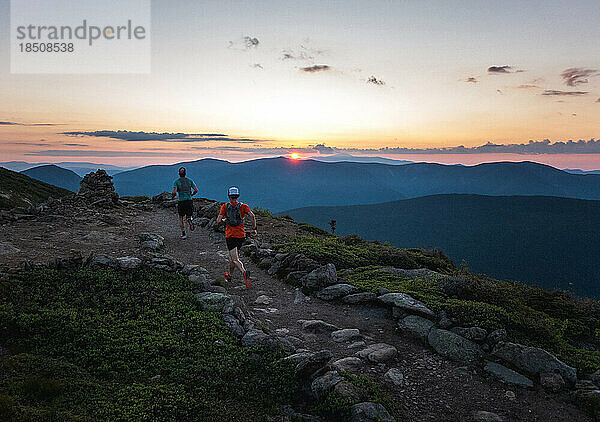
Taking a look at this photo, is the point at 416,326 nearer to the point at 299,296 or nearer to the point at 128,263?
the point at 299,296

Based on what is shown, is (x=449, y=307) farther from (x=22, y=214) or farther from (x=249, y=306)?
(x=22, y=214)

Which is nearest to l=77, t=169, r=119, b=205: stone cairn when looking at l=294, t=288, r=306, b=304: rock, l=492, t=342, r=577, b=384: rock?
l=294, t=288, r=306, b=304: rock

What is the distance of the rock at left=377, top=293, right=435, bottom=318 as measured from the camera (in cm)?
987

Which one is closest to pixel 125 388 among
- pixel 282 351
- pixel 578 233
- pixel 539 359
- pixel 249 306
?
pixel 282 351

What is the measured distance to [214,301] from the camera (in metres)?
10.2

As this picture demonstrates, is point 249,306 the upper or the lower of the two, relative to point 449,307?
lower

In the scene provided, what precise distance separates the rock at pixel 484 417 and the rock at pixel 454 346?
1660mm

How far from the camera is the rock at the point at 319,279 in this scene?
12586 millimetres

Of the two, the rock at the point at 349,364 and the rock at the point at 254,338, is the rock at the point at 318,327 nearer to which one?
the rock at the point at 349,364

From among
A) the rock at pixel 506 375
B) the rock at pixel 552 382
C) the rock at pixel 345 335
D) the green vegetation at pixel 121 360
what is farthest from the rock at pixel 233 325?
the rock at pixel 552 382

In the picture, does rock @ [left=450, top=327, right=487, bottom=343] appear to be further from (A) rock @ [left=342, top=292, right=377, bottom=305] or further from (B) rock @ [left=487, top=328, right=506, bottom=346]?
(A) rock @ [left=342, top=292, right=377, bottom=305]

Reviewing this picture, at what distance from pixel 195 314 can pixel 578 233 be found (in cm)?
23420

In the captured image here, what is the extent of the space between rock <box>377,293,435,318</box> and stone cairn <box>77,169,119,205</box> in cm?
2199

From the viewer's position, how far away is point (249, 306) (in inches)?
440
